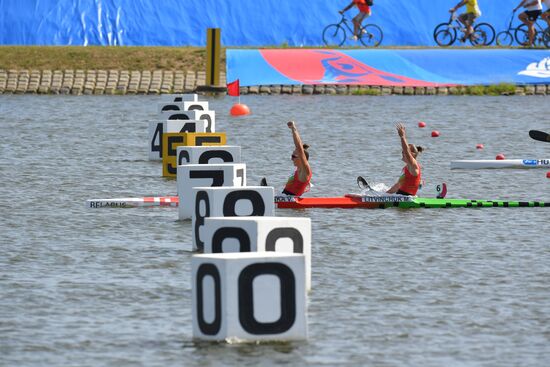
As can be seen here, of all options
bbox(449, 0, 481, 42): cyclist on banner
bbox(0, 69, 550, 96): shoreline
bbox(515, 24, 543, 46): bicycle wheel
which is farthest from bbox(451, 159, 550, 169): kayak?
bbox(515, 24, 543, 46): bicycle wheel

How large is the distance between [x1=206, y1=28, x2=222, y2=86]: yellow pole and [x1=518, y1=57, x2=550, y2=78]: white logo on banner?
11986mm

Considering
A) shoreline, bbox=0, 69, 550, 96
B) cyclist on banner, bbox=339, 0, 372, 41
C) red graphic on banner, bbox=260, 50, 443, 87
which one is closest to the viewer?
red graphic on banner, bbox=260, 50, 443, 87

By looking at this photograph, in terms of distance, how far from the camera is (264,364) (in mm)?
14047

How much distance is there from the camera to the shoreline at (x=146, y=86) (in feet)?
203

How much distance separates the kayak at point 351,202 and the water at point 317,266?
0.76 feet

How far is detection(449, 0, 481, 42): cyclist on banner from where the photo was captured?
59.5 metres

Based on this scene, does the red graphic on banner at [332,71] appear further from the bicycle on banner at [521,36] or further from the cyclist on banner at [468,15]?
the bicycle on banner at [521,36]

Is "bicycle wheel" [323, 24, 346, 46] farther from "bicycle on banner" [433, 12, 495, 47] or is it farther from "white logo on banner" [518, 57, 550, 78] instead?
"white logo on banner" [518, 57, 550, 78]

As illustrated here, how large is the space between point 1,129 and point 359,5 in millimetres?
19729

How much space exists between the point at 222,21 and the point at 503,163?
32.9 meters

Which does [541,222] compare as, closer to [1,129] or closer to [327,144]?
[327,144]

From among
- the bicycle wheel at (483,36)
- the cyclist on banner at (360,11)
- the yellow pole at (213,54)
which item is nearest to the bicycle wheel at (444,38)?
the bicycle wheel at (483,36)

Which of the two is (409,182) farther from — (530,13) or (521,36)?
(521,36)

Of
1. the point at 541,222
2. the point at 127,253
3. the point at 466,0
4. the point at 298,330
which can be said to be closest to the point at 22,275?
the point at 127,253
